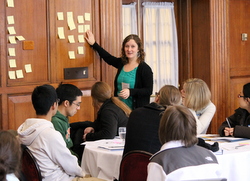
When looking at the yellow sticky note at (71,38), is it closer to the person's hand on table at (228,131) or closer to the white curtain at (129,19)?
the white curtain at (129,19)

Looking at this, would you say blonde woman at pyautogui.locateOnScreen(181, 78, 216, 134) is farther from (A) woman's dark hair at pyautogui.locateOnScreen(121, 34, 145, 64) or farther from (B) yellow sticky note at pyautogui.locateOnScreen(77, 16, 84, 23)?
(B) yellow sticky note at pyautogui.locateOnScreen(77, 16, 84, 23)

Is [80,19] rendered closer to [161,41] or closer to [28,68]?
[28,68]

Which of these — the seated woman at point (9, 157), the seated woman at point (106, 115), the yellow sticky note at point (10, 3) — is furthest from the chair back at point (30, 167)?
the yellow sticky note at point (10, 3)

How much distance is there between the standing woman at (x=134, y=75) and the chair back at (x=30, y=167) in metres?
2.13

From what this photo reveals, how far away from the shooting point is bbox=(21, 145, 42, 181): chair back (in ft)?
9.00

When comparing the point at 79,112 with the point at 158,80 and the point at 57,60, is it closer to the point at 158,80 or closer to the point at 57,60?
the point at 57,60

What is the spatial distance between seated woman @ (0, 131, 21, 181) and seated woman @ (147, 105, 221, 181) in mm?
705

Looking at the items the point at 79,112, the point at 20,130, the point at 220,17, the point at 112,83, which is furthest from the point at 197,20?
the point at 20,130

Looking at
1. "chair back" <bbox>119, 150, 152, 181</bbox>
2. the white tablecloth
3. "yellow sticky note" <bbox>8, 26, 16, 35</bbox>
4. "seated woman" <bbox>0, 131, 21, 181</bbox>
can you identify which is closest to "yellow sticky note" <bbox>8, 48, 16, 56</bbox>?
"yellow sticky note" <bbox>8, 26, 16, 35</bbox>

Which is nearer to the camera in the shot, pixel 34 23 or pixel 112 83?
pixel 34 23

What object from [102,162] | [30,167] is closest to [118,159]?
[102,162]

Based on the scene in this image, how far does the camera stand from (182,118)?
2.33 metres

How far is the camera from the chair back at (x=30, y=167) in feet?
9.00

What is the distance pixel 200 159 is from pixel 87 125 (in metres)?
1.97
